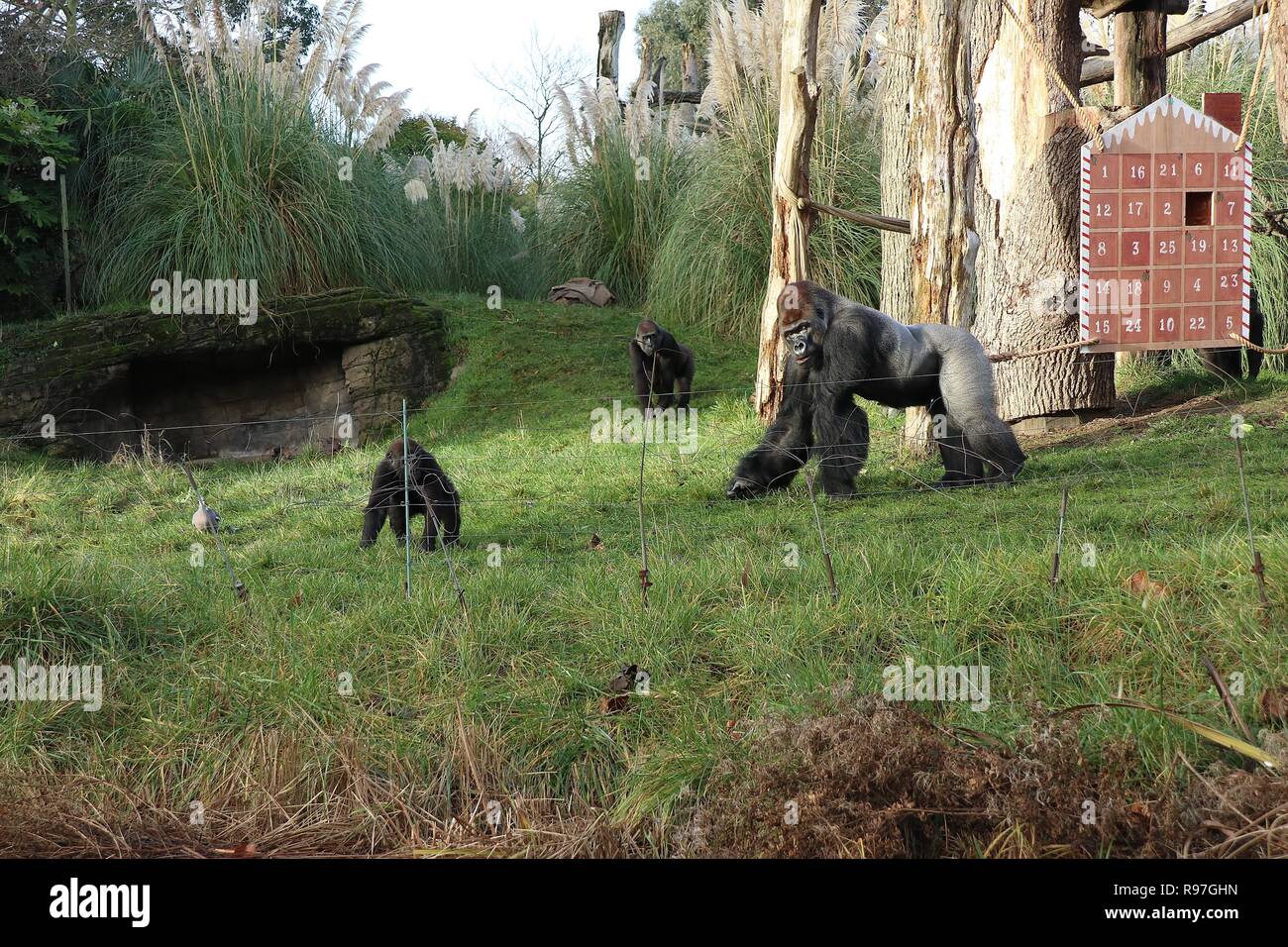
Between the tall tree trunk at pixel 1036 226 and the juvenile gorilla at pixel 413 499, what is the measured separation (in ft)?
14.7

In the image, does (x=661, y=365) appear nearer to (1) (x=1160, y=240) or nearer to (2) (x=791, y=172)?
(2) (x=791, y=172)

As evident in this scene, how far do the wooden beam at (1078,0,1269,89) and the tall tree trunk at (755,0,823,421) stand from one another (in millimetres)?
2249

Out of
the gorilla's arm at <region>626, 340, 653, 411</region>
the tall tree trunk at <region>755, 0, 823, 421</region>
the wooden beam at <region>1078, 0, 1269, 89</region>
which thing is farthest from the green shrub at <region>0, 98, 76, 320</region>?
the wooden beam at <region>1078, 0, 1269, 89</region>

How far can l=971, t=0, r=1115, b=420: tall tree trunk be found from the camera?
8.44 metres

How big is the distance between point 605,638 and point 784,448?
3258mm

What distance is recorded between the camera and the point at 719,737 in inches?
139

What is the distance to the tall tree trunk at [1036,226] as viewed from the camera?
8.44m

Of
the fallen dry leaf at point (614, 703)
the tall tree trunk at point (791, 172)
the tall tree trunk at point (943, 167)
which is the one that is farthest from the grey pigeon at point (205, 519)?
the tall tree trunk at point (943, 167)

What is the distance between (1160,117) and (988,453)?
10.4 feet

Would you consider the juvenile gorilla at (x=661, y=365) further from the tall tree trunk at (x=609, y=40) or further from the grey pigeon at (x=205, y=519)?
the tall tree trunk at (x=609, y=40)

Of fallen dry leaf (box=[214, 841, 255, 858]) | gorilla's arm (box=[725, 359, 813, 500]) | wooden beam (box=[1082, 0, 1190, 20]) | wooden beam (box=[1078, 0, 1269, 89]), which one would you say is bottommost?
fallen dry leaf (box=[214, 841, 255, 858])

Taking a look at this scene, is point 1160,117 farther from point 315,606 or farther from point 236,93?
point 236,93

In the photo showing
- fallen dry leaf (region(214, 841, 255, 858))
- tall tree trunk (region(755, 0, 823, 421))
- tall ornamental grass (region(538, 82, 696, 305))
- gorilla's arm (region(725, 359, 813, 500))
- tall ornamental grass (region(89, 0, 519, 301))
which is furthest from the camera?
tall ornamental grass (region(538, 82, 696, 305))

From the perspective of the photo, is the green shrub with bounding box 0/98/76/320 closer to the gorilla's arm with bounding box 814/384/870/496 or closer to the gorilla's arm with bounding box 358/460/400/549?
the gorilla's arm with bounding box 358/460/400/549
